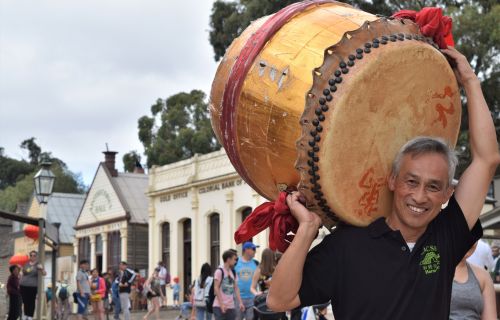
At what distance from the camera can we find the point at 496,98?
98.6 ft

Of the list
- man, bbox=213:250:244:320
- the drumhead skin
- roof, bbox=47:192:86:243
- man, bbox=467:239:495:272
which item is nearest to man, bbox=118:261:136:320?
man, bbox=213:250:244:320

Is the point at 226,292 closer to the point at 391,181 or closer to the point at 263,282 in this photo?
the point at 263,282

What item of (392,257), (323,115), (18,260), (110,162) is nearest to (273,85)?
(323,115)

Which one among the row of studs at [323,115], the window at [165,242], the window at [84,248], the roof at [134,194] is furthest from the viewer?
the window at [84,248]

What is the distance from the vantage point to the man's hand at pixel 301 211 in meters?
3.08

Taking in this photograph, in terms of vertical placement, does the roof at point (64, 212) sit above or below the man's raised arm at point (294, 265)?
above

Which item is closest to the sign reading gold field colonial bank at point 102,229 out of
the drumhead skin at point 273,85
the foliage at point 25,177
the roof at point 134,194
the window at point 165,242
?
the roof at point 134,194

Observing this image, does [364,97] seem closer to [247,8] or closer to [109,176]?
[247,8]

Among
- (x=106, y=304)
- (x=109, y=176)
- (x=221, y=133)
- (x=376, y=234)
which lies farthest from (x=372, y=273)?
(x=109, y=176)

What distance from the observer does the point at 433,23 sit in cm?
329

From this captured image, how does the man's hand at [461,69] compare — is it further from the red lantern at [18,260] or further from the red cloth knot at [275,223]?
the red lantern at [18,260]

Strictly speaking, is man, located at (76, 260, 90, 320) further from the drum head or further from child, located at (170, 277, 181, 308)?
the drum head

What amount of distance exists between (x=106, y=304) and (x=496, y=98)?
1450cm

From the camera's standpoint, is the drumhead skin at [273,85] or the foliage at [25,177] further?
the foliage at [25,177]
